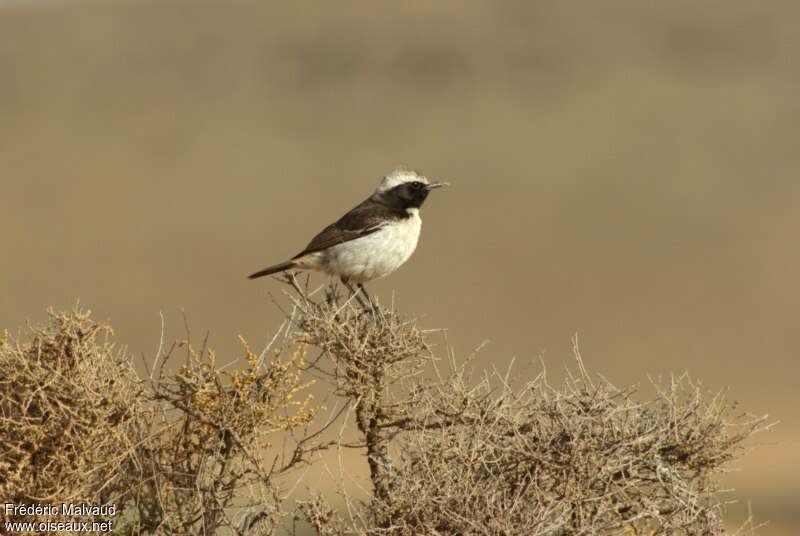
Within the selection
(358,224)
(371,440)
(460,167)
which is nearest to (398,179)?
(358,224)

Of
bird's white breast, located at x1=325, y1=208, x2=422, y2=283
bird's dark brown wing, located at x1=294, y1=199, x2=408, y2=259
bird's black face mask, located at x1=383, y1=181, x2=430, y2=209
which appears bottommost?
bird's white breast, located at x1=325, y1=208, x2=422, y2=283

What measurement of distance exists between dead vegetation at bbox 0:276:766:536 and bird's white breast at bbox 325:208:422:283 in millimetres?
1755

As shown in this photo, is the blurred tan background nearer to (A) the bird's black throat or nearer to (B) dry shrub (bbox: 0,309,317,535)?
(A) the bird's black throat

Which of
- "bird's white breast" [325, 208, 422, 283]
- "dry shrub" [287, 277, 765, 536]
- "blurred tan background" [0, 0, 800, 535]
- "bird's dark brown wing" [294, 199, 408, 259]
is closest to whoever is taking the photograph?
"dry shrub" [287, 277, 765, 536]

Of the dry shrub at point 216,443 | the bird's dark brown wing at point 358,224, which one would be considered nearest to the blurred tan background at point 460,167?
the bird's dark brown wing at point 358,224

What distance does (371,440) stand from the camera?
6594 mm

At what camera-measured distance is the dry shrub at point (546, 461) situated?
18.9 feet

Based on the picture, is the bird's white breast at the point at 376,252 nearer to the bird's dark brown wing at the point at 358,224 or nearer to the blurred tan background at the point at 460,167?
the bird's dark brown wing at the point at 358,224

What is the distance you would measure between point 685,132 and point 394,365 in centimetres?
4128

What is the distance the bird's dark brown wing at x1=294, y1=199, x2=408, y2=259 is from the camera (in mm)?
8680

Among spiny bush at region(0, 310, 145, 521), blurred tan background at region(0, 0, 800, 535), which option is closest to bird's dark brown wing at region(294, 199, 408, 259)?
spiny bush at region(0, 310, 145, 521)

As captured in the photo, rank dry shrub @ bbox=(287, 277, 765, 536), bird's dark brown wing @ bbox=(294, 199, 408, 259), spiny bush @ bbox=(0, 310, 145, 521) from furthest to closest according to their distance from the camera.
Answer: bird's dark brown wing @ bbox=(294, 199, 408, 259) → spiny bush @ bbox=(0, 310, 145, 521) → dry shrub @ bbox=(287, 277, 765, 536)

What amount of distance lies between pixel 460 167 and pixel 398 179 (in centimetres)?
3545

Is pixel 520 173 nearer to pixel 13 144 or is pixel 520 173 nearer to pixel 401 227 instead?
pixel 13 144
